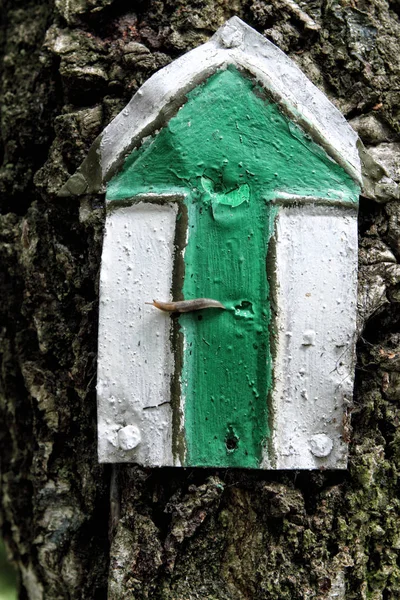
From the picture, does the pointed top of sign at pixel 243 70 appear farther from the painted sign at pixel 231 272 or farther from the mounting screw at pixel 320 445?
the mounting screw at pixel 320 445

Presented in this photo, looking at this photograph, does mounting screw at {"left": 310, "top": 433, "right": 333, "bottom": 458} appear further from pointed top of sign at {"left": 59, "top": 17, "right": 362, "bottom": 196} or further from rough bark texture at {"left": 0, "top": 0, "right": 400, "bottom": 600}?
pointed top of sign at {"left": 59, "top": 17, "right": 362, "bottom": 196}

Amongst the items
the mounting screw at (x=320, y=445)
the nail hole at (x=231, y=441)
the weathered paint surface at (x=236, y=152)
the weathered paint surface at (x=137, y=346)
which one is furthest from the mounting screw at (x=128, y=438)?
the weathered paint surface at (x=236, y=152)

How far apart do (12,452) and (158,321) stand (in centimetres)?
61

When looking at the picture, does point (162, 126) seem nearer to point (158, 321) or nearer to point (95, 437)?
point (158, 321)

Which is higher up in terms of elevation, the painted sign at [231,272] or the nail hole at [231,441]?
the painted sign at [231,272]

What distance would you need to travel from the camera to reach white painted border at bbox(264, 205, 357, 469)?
123cm

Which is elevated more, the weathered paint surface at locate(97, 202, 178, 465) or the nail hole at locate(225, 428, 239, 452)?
the weathered paint surface at locate(97, 202, 178, 465)

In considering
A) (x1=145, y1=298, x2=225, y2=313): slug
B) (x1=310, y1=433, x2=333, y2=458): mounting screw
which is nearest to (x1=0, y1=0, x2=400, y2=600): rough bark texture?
(x1=310, y1=433, x2=333, y2=458): mounting screw

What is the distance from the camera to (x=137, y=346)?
49.6 inches

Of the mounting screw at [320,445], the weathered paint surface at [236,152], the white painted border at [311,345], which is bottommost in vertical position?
the mounting screw at [320,445]

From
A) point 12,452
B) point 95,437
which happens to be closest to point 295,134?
point 95,437

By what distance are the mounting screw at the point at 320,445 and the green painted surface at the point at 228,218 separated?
0.31 feet

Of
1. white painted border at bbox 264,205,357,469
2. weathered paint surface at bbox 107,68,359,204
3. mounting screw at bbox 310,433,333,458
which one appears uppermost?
weathered paint surface at bbox 107,68,359,204

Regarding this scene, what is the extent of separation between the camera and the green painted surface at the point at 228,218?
1233 millimetres
